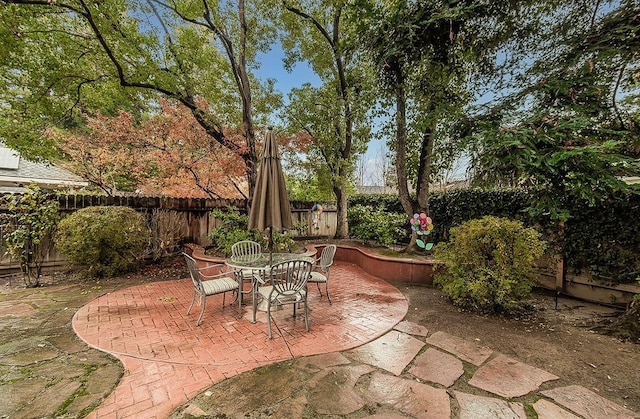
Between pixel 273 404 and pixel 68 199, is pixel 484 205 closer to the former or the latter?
pixel 273 404

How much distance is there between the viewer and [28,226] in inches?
199

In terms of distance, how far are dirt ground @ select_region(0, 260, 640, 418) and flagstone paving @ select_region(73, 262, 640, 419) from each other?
0.17 m

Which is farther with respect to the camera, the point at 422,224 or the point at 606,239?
the point at 422,224

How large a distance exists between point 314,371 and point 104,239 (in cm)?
534

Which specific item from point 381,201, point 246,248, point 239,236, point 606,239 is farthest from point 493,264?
point 381,201

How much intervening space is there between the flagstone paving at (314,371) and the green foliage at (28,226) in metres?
2.51

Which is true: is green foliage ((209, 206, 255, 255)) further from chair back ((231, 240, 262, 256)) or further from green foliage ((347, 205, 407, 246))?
green foliage ((347, 205, 407, 246))

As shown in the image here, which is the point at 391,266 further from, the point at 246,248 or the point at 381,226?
the point at 246,248

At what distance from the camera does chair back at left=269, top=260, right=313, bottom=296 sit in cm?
335

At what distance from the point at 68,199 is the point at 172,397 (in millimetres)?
5966

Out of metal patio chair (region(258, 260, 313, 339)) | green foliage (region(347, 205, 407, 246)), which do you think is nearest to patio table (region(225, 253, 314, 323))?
metal patio chair (region(258, 260, 313, 339))

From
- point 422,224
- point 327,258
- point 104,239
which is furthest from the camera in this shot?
point 422,224

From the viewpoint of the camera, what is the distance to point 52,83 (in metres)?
6.20

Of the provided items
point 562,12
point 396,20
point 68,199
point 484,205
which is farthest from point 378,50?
point 68,199
